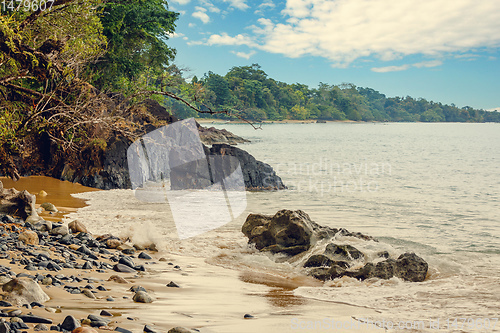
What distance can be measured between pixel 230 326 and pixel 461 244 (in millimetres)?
8867

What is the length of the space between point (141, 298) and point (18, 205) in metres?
5.44

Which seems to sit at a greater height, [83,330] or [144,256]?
[83,330]

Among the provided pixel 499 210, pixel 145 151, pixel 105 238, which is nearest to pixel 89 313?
pixel 105 238

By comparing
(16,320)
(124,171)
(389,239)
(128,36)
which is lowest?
(389,239)

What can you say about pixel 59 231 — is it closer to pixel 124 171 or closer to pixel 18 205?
pixel 18 205

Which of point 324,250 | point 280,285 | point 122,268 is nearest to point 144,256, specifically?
point 122,268

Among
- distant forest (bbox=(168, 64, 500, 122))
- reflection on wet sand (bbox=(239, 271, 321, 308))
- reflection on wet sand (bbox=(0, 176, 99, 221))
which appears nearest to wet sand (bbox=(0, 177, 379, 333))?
reflection on wet sand (bbox=(239, 271, 321, 308))

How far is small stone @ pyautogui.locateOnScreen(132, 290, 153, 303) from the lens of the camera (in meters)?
4.38

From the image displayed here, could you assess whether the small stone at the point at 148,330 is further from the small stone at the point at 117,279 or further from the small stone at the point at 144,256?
the small stone at the point at 144,256

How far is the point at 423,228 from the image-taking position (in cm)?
1266

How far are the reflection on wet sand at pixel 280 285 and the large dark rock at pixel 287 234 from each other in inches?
50.9

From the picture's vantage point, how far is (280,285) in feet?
21.6

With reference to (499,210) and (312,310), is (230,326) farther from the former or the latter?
(499,210)

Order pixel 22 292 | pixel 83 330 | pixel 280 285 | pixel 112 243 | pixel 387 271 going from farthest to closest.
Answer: pixel 112 243 < pixel 387 271 < pixel 280 285 < pixel 22 292 < pixel 83 330
